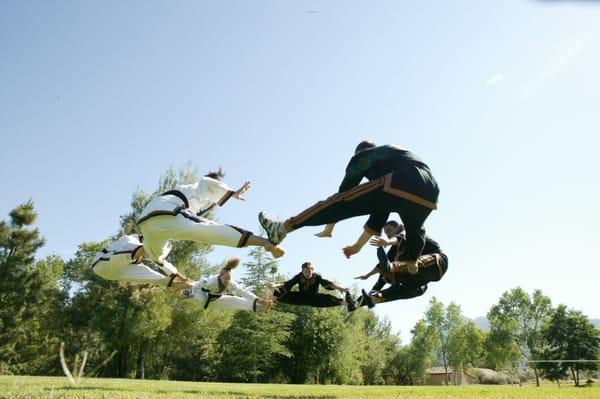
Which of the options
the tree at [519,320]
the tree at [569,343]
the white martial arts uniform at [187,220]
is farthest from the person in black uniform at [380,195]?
the tree at [519,320]

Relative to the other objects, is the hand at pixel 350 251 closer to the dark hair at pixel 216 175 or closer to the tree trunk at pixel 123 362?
the dark hair at pixel 216 175

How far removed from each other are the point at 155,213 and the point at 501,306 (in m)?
72.0

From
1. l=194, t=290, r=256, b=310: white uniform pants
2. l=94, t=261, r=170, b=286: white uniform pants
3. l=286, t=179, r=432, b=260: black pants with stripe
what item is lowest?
l=194, t=290, r=256, b=310: white uniform pants

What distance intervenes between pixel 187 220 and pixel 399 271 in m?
4.32

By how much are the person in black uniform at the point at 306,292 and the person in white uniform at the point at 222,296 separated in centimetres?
49

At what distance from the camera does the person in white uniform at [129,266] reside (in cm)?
876

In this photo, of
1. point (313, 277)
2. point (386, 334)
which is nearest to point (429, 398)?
point (313, 277)

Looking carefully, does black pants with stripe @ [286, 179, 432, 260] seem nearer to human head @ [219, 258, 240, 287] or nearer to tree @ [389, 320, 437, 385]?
human head @ [219, 258, 240, 287]

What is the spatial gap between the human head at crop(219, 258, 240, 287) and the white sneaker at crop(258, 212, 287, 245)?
4.21 meters

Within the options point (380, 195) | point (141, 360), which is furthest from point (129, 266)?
point (141, 360)

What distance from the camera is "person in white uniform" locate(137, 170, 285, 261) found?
6195mm

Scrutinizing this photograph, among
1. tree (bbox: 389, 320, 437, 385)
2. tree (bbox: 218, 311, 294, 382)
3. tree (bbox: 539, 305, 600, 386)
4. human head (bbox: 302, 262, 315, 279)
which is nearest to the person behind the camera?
human head (bbox: 302, 262, 315, 279)

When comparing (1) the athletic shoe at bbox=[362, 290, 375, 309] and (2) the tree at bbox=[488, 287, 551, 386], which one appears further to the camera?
(2) the tree at bbox=[488, 287, 551, 386]

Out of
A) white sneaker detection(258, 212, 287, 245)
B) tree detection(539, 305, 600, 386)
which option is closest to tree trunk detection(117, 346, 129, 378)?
white sneaker detection(258, 212, 287, 245)
